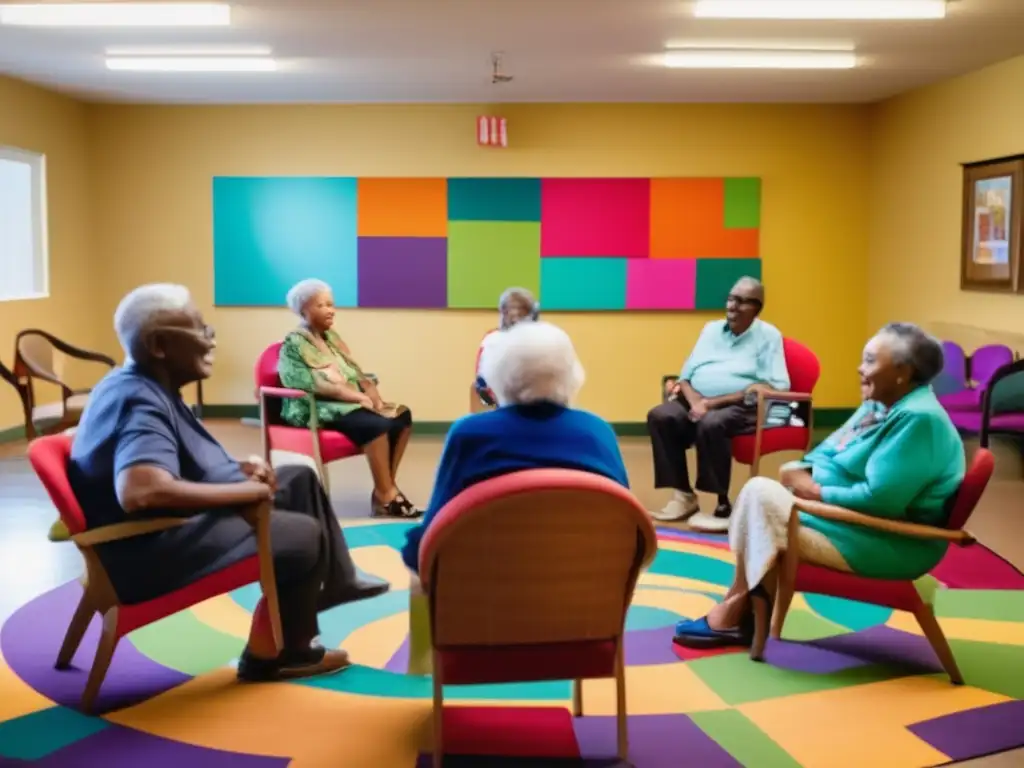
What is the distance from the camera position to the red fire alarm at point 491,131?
937 centimetres

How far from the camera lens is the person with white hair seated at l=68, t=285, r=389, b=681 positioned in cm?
331

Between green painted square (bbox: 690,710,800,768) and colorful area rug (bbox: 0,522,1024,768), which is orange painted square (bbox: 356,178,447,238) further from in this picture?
green painted square (bbox: 690,710,800,768)

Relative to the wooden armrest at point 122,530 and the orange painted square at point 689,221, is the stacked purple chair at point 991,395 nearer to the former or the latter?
the orange painted square at point 689,221

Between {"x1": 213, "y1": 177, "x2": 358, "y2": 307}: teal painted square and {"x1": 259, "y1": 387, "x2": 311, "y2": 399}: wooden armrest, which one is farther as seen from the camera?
{"x1": 213, "y1": 177, "x2": 358, "y2": 307}: teal painted square

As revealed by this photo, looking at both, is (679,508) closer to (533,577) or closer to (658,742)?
(658,742)

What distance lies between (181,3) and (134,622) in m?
3.76

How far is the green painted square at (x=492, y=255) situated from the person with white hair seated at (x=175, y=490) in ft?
19.3

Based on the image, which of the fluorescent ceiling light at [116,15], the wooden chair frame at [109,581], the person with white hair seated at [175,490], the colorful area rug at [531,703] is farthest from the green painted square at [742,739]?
the fluorescent ceiling light at [116,15]

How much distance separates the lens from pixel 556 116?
9562 mm

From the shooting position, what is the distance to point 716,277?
960 cm

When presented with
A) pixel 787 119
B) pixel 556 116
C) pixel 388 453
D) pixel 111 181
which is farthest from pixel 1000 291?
pixel 111 181

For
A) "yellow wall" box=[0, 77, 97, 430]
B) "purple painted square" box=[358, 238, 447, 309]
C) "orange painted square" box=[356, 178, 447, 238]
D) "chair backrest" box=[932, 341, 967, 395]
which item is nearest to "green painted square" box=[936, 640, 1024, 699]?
"chair backrest" box=[932, 341, 967, 395]

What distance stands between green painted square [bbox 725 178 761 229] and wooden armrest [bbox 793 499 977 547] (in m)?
6.17

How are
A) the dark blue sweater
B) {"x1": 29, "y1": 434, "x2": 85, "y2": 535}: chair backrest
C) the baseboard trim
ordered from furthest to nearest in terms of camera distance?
the baseboard trim
{"x1": 29, "y1": 434, "x2": 85, "y2": 535}: chair backrest
the dark blue sweater
